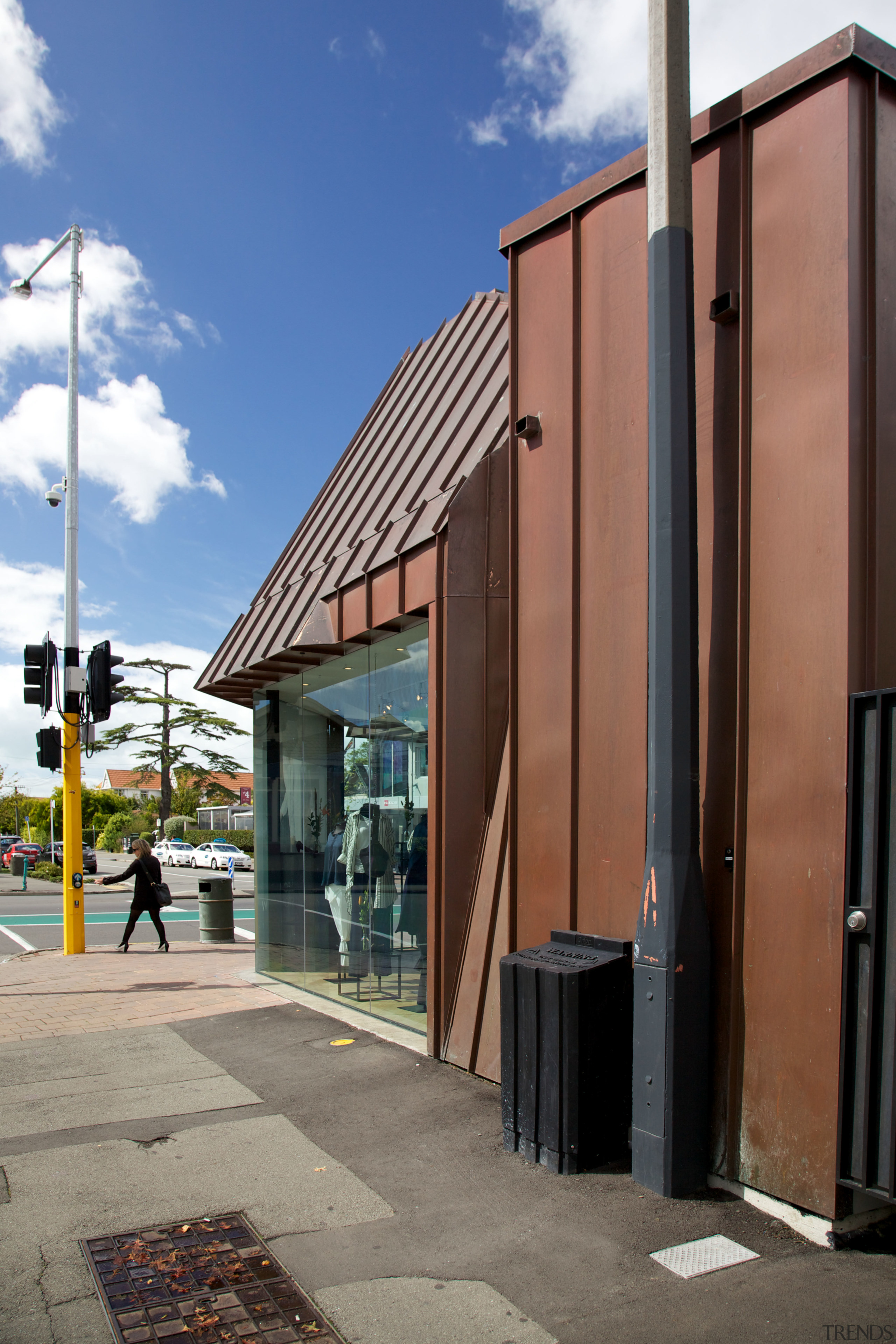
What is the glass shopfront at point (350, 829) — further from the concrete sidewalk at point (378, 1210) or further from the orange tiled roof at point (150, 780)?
the orange tiled roof at point (150, 780)

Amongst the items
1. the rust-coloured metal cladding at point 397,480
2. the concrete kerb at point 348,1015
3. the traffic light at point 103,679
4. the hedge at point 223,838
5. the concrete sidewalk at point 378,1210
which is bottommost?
the hedge at point 223,838

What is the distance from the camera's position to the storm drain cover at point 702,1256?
368 centimetres

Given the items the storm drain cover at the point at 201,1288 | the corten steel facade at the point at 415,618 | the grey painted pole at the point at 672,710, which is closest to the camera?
the storm drain cover at the point at 201,1288

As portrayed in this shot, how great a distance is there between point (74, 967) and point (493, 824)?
8.49 m

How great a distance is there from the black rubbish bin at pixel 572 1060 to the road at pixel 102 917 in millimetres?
12226

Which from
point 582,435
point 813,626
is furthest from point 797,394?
point 582,435

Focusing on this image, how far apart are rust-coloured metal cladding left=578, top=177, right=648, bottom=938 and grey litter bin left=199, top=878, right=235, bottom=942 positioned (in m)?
11.8

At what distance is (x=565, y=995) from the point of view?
4613mm

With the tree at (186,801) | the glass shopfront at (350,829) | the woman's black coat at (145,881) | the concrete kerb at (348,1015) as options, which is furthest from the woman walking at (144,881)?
the tree at (186,801)

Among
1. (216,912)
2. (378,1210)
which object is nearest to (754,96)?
(378,1210)

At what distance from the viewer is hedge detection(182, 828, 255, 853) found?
57156 millimetres

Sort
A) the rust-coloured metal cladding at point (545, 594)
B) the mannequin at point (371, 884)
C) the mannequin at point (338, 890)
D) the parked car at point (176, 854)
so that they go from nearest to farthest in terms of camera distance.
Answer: the rust-coloured metal cladding at point (545, 594) → the mannequin at point (371, 884) → the mannequin at point (338, 890) → the parked car at point (176, 854)

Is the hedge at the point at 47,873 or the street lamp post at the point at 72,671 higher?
the street lamp post at the point at 72,671

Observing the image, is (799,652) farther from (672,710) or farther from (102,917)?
(102,917)
